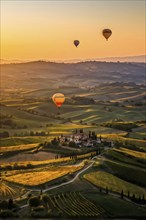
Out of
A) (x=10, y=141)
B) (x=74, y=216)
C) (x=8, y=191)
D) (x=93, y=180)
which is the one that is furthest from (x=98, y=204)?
(x=10, y=141)

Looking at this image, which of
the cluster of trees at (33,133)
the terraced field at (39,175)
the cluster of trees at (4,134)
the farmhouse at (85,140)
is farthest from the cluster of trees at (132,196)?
the cluster of trees at (4,134)

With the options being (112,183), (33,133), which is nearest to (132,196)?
(112,183)

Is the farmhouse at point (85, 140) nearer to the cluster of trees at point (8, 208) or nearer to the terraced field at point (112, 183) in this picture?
the terraced field at point (112, 183)

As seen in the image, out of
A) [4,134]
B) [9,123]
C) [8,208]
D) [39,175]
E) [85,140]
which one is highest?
[9,123]

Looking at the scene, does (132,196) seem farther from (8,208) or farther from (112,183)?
(8,208)

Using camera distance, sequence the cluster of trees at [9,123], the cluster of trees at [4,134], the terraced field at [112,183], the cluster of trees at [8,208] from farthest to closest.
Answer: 1. the cluster of trees at [9,123]
2. the cluster of trees at [4,134]
3. the terraced field at [112,183]
4. the cluster of trees at [8,208]

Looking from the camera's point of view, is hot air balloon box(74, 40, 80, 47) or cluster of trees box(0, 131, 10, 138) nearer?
hot air balloon box(74, 40, 80, 47)

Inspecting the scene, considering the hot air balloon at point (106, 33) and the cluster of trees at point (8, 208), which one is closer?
the cluster of trees at point (8, 208)

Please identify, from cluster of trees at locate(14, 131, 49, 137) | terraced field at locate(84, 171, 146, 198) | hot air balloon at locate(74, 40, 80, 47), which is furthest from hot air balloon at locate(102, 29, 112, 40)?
cluster of trees at locate(14, 131, 49, 137)

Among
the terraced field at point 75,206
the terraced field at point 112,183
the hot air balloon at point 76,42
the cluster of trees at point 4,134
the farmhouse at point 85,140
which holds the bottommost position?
the terraced field at point 75,206

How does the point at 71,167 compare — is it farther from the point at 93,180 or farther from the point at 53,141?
the point at 53,141

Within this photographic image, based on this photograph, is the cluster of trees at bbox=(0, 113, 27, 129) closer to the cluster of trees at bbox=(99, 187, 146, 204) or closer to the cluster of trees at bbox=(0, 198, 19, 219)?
the cluster of trees at bbox=(99, 187, 146, 204)
